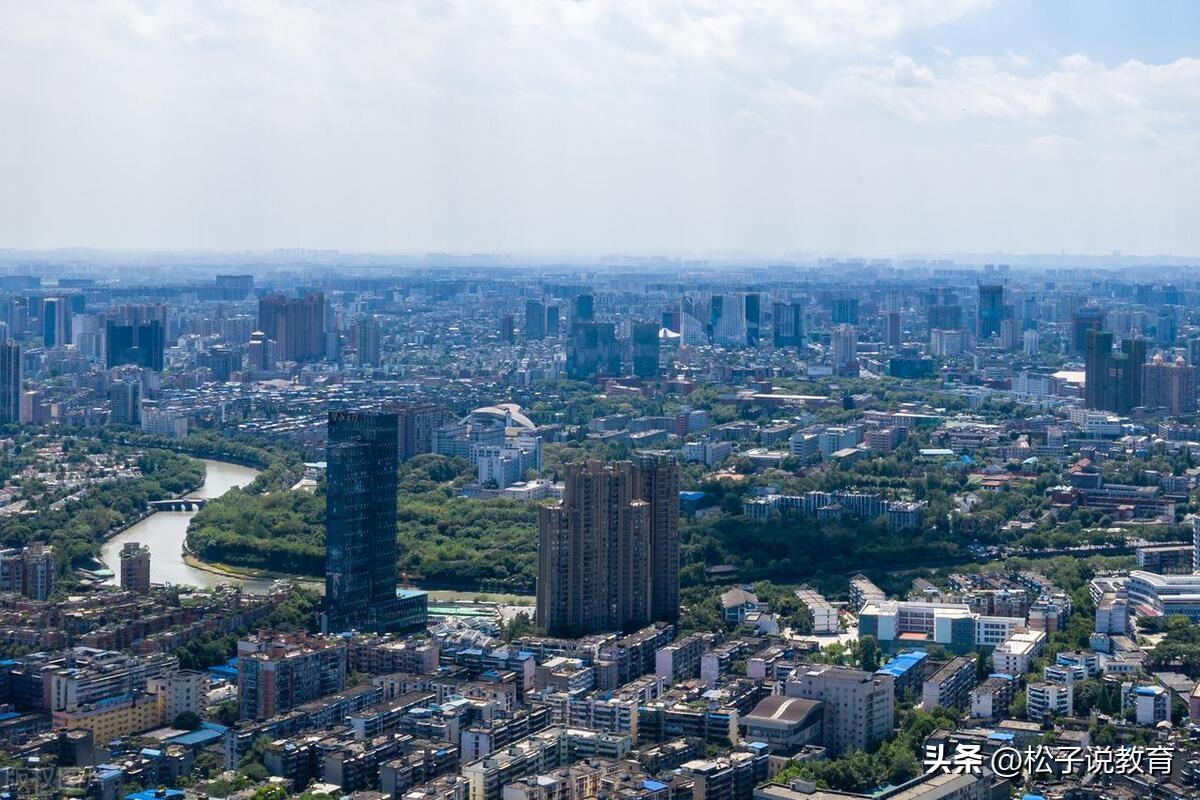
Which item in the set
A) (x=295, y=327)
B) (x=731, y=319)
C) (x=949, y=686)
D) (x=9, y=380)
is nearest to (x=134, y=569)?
(x=949, y=686)

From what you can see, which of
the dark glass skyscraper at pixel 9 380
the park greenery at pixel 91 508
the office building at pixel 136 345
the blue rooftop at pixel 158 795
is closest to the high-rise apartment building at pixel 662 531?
the blue rooftop at pixel 158 795

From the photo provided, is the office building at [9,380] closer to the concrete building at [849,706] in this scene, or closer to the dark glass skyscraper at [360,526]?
the dark glass skyscraper at [360,526]

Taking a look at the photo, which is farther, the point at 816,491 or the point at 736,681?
the point at 816,491

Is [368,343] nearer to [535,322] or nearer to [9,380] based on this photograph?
[535,322]

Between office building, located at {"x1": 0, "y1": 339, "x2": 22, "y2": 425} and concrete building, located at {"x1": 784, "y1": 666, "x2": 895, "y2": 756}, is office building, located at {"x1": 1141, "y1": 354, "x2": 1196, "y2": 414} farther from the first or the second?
concrete building, located at {"x1": 784, "y1": 666, "x2": 895, "y2": 756}

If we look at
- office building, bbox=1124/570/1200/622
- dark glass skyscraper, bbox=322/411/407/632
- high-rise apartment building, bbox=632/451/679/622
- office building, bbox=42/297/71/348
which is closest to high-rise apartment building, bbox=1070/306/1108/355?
office building, bbox=42/297/71/348

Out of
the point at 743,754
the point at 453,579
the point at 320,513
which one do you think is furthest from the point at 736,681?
the point at 320,513

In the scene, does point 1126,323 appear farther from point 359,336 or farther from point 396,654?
point 396,654
